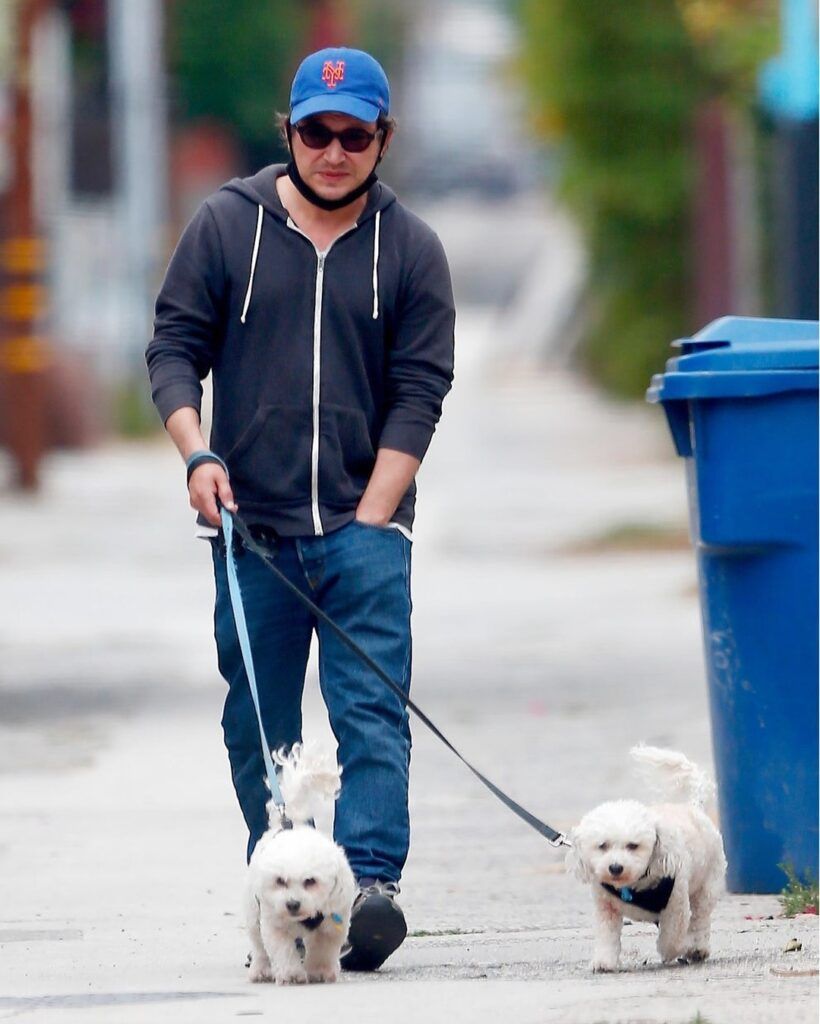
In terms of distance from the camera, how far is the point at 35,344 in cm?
2236

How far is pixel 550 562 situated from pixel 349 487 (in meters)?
10.6

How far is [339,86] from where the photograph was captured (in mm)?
5094

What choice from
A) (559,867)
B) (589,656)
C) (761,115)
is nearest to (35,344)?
(761,115)

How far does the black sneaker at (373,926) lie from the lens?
4930mm

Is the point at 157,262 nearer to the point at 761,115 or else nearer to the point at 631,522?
the point at 761,115

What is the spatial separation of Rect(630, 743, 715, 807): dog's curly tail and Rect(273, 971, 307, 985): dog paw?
0.86 metres

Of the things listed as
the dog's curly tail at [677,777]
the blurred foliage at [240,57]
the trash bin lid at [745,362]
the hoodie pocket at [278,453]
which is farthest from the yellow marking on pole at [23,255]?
the blurred foliage at [240,57]

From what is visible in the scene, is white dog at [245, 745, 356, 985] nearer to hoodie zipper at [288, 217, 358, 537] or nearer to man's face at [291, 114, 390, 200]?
hoodie zipper at [288, 217, 358, 537]

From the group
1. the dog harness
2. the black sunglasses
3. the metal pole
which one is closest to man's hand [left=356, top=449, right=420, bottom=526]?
the black sunglasses

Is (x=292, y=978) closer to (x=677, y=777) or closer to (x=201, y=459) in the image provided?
(x=677, y=777)

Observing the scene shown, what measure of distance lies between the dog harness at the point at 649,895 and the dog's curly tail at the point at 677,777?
0.31 m

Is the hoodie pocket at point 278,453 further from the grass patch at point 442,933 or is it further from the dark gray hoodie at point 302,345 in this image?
the grass patch at point 442,933

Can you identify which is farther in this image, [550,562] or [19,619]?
[550,562]

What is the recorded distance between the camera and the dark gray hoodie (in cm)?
511
